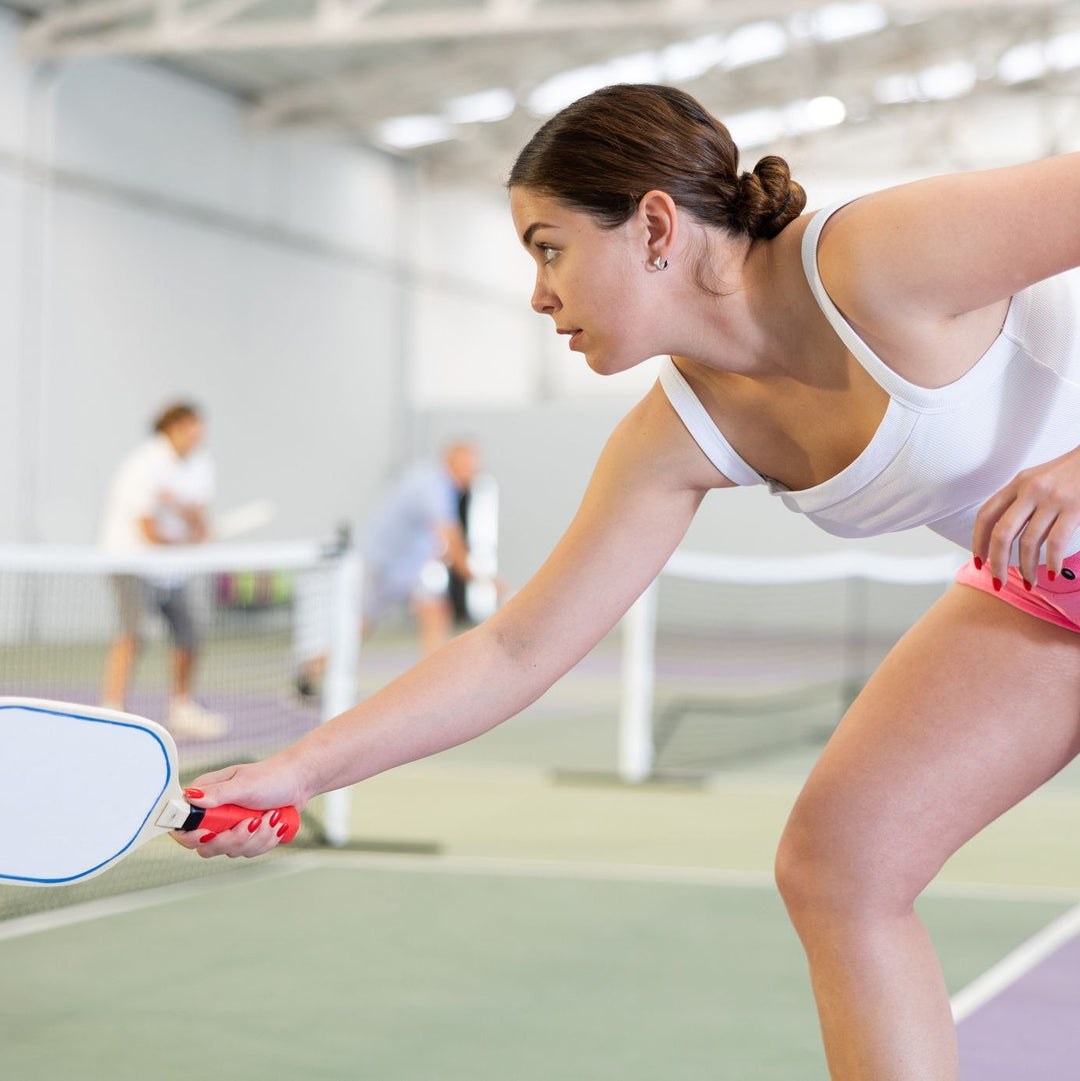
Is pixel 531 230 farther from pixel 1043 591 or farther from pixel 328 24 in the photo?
pixel 328 24

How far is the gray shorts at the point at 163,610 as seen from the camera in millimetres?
7676

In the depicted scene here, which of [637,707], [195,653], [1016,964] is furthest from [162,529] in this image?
[1016,964]

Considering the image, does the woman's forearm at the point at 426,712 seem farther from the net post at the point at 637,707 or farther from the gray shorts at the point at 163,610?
the gray shorts at the point at 163,610

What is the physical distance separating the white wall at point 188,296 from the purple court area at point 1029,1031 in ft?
36.8

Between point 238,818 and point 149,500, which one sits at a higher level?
point 149,500

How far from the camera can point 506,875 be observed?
5.11 meters

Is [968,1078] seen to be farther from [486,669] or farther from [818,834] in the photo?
[486,669]

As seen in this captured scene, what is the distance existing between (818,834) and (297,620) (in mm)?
4301

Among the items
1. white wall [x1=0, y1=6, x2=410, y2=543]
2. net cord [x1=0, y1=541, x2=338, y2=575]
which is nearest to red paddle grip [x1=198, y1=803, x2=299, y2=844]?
net cord [x1=0, y1=541, x2=338, y2=575]

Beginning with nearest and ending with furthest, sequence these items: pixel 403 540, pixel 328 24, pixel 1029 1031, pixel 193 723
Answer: pixel 1029 1031 → pixel 193 723 → pixel 403 540 → pixel 328 24

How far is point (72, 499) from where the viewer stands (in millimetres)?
14391

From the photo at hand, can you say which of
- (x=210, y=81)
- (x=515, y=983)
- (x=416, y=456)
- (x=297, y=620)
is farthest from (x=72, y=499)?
(x=515, y=983)

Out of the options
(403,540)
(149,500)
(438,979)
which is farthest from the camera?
(403,540)

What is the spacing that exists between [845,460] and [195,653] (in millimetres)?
6173
